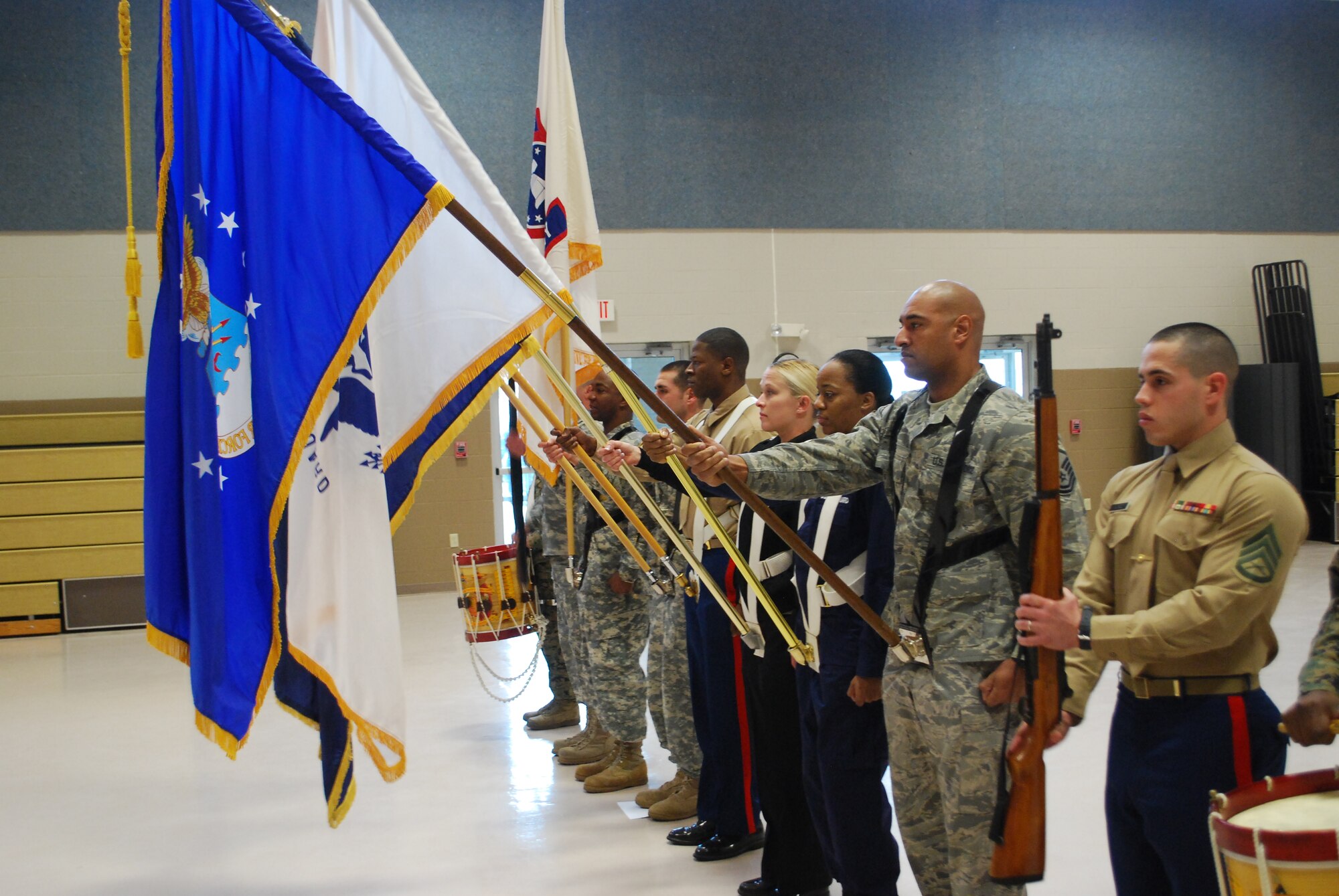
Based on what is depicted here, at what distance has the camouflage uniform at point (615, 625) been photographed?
4.27 m

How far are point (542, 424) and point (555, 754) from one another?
4.96 ft

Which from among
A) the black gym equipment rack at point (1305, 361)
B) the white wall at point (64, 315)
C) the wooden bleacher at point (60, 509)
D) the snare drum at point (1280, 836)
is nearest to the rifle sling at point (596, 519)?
the snare drum at point (1280, 836)

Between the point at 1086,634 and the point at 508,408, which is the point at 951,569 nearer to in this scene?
the point at 1086,634

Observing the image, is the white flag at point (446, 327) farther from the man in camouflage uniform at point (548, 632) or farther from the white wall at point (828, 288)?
the white wall at point (828, 288)

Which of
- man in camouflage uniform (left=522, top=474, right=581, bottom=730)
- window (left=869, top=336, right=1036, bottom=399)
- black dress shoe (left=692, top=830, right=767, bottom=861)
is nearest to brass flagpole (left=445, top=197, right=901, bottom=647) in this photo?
black dress shoe (left=692, top=830, right=767, bottom=861)

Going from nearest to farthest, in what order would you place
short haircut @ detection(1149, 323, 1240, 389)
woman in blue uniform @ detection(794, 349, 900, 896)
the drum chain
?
short haircut @ detection(1149, 323, 1240, 389) → woman in blue uniform @ detection(794, 349, 900, 896) → the drum chain

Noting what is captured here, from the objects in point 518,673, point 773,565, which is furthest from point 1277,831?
point 518,673

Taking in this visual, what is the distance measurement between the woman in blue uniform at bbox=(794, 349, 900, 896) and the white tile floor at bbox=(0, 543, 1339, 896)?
0.74m

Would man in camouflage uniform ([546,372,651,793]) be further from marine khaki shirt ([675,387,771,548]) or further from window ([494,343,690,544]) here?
window ([494,343,690,544])

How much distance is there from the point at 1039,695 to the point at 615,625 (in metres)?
2.69

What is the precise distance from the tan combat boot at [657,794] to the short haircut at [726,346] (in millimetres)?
1469

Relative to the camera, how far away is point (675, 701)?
3844mm

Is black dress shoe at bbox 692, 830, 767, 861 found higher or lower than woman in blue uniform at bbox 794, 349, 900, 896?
lower

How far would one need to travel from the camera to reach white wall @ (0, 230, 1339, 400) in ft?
29.9
